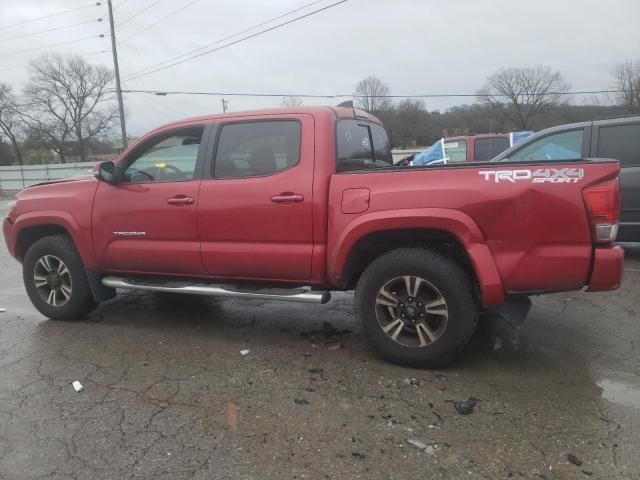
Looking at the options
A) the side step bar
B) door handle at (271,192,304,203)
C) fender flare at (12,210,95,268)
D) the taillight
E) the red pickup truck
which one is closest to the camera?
the taillight

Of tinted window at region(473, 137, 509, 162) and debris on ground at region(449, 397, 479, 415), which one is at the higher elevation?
tinted window at region(473, 137, 509, 162)

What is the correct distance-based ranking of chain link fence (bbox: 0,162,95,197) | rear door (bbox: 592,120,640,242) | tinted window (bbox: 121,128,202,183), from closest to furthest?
tinted window (bbox: 121,128,202,183) → rear door (bbox: 592,120,640,242) → chain link fence (bbox: 0,162,95,197)

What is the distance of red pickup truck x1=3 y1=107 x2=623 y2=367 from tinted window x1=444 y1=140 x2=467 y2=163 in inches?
289

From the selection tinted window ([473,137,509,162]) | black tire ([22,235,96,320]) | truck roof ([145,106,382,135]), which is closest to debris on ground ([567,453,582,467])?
truck roof ([145,106,382,135])

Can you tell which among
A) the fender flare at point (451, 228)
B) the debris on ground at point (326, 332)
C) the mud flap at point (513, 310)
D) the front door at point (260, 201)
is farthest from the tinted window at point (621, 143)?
the front door at point (260, 201)

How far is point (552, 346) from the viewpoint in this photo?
4109mm

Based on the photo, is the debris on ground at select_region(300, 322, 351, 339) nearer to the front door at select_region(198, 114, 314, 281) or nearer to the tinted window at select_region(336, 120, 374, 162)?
the front door at select_region(198, 114, 314, 281)

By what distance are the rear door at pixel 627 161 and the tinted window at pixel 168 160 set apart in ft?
17.5

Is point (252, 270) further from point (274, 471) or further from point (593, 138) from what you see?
point (593, 138)

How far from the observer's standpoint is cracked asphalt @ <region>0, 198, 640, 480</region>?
2664 millimetres

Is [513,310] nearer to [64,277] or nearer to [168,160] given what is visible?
[168,160]

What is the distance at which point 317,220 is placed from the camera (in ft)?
12.6

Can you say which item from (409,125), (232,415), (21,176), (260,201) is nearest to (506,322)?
(260,201)

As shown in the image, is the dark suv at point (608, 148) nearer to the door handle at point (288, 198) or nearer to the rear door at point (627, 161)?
the rear door at point (627, 161)
